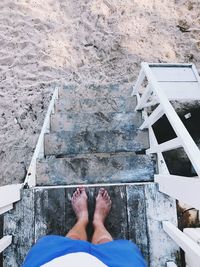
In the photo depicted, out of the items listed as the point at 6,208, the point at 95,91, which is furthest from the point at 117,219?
the point at 95,91

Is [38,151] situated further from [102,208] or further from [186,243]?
[186,243]

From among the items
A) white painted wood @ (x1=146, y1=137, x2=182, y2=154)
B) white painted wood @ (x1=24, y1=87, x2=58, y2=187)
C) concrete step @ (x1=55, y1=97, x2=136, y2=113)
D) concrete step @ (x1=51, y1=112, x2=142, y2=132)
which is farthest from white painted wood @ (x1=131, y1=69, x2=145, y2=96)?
white painted wood @ (x1=24, y1=87, x2=58, y2=187)

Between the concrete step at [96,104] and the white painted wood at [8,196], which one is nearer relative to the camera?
the white painted wood at [8,196]

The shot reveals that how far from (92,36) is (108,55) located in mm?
304

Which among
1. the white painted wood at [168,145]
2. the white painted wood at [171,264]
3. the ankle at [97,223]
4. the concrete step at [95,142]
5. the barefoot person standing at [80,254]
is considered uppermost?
the concrete step at [95,142]

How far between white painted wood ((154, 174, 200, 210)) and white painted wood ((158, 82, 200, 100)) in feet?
2.83

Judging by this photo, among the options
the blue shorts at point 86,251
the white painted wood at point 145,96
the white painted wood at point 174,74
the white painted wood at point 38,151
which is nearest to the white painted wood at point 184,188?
the blue shorts at point 86,251

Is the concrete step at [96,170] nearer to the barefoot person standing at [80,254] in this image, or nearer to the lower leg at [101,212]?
the lower leg at [101,212]

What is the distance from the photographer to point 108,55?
12.4 ft

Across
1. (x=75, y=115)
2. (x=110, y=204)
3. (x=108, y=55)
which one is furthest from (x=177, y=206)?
(x=108, y=55)

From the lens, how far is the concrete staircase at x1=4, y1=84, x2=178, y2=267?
1914 mm

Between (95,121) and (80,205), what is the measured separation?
1249 millimetres

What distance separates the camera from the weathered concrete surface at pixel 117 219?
1.89m

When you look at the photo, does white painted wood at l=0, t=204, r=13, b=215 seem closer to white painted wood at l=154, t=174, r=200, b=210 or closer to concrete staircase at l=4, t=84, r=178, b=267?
concrete staircase at l=4, t=84, r=178, b=267
